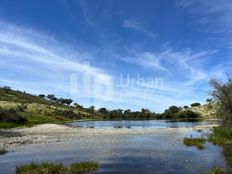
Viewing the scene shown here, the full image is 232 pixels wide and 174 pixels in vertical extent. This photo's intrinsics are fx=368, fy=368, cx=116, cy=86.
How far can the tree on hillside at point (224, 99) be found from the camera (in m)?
46.9

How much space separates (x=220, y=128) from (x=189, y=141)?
14.6 ft

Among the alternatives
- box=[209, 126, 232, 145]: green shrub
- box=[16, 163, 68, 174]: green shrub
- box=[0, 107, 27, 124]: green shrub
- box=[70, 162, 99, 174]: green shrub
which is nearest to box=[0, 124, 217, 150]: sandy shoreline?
box=[16, 163, 68, 174]: green shrub

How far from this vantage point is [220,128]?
4881 centimetres

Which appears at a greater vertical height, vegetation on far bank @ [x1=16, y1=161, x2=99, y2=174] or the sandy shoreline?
the sandy shoreline

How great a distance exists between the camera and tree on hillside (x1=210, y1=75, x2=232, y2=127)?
4692 centimetres

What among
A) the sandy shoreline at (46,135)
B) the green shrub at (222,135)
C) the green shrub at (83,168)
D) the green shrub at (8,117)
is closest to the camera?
the green shrub at (83,168)

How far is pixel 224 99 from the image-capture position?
47.4 metres

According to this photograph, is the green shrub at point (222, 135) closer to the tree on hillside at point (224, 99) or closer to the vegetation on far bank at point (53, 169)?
the tree on hillside at point (224, 99)

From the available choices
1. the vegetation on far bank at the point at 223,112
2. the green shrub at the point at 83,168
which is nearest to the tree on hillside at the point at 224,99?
the vegetation on far bank at the point at 223,112

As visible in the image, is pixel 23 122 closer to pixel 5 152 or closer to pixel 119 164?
pixel 5 152

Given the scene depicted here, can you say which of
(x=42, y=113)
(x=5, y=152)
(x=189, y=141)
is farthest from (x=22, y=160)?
(x=42, y=113)

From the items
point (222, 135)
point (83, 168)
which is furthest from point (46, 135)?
point (83, 168)

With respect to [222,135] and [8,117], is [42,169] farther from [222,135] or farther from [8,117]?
[8,117]

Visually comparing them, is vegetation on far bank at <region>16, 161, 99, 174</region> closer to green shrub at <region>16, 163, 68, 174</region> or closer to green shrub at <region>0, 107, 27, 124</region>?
green shrub at <region>16, 163, 68, 174</region>
